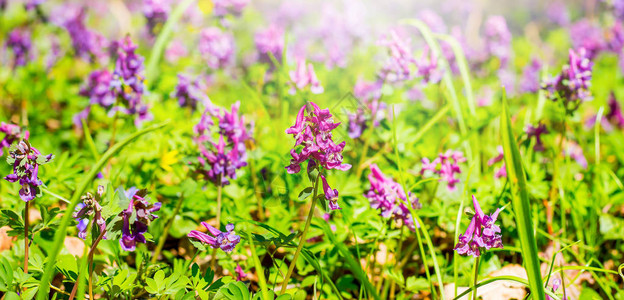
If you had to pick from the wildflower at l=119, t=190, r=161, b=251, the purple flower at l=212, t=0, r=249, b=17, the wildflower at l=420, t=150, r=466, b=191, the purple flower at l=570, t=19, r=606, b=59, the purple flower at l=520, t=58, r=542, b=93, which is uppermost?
the purple flower at l=570, t=19, r=606, b=59

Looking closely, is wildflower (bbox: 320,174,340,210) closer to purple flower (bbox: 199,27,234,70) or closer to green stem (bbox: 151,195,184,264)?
green stem (bbox: 151,195,184,264)

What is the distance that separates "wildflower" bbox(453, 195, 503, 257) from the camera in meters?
1.42

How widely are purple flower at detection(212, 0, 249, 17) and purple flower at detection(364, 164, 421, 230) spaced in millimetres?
3014

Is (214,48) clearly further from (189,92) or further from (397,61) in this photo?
(397,61)

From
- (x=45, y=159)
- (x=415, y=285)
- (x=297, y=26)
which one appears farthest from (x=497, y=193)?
(x=297, y=26)

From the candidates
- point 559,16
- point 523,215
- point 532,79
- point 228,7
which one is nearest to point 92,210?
point 523,215

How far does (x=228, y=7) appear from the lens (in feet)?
14.0

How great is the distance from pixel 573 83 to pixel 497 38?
10.1 feet

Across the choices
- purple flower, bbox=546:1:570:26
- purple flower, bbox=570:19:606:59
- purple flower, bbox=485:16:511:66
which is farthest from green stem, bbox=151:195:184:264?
purple flower, bbox=546:1:570:26

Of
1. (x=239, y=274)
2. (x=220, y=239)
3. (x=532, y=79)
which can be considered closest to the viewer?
(x=220, y=239)

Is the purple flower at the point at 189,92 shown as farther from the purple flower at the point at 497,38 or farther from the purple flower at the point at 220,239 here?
the purple flower at the point at 497,38

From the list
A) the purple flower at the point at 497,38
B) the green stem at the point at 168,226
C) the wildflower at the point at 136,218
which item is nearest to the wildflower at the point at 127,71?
the green stem at the point at 168,226

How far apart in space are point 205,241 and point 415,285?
905 mm

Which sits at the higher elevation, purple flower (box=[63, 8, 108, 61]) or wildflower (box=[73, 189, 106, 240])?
purple flower (box=[63, 8, 108, 61])
